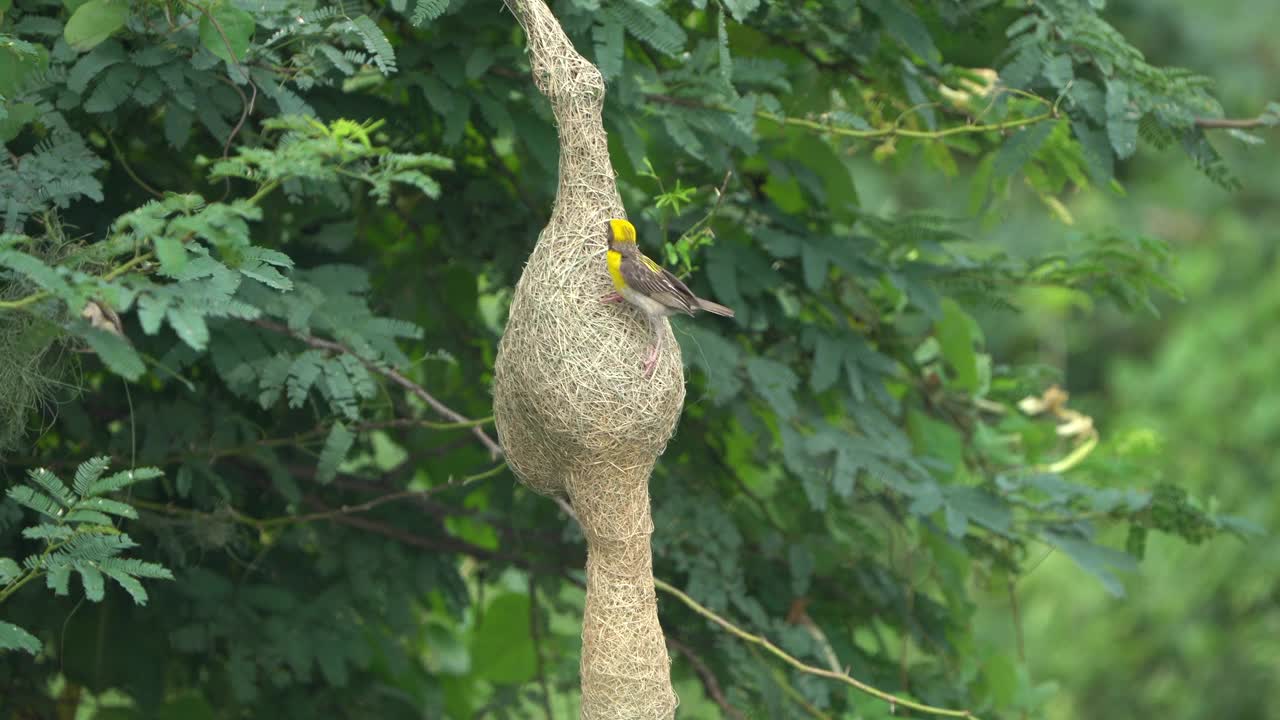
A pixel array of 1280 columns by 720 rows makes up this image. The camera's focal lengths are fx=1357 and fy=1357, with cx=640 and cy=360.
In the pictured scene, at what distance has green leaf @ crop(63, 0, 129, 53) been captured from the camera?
7.74 feet

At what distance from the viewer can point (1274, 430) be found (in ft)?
27.1

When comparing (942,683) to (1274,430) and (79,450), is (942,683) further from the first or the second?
(1274,430)

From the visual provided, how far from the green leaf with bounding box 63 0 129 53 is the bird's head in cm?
95

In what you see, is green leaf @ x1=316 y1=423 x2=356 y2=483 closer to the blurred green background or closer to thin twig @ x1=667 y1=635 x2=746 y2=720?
thin twig @ x1=667 y1=635 x2=746 y2=720

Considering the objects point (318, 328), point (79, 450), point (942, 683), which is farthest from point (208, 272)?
point (942, 683)

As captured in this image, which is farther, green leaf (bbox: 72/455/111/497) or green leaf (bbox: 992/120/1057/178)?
green leaf (bbox: 992/120/1057/178)

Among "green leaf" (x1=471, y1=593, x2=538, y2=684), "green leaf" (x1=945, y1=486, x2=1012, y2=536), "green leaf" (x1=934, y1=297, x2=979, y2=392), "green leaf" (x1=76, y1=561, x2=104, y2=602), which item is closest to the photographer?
"green leaf" (x1=76, y1=561, x2=104, y2=602)

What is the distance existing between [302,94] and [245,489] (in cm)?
105

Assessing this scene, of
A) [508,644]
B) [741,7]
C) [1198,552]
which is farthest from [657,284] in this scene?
[1198,552]

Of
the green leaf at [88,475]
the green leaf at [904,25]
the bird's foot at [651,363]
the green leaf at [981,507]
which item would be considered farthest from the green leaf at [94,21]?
the green leaf at [981,507]

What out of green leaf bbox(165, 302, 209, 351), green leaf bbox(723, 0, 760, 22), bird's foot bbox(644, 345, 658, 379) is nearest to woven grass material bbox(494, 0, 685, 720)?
bird's foot bbox(644, 345, 658, 379)

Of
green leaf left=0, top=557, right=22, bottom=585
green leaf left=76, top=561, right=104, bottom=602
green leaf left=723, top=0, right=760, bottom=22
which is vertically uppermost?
green leaf left=723, top=0, right=760, bottom=22

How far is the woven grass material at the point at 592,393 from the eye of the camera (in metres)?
2.35

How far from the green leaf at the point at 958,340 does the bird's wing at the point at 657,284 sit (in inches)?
61.2
